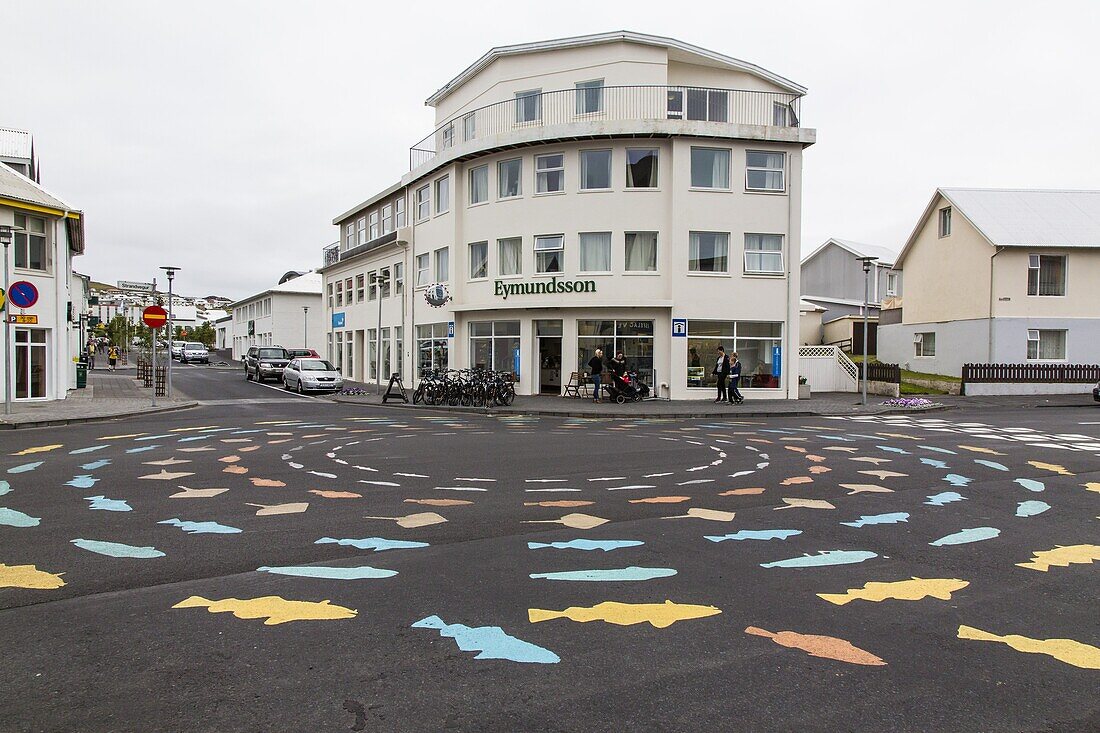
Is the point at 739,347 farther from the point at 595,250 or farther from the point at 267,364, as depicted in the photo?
the point at 267,364

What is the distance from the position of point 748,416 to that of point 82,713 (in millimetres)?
20346

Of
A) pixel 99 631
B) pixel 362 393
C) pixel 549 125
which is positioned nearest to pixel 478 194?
pixel 549 125

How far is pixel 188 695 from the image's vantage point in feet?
11.2

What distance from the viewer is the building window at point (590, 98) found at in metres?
27.7

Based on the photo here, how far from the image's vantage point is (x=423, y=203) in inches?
1315

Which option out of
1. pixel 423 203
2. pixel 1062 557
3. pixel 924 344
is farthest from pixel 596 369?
pixel 924 344

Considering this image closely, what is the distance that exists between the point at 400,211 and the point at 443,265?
6558 mm

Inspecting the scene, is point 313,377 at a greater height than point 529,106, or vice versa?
point 529,106

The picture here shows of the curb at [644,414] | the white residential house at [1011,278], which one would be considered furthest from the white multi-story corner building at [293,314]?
the white residential house at [1011,278]

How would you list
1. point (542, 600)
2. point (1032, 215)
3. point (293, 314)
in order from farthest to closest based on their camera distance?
point (293, 314), point (1032, 215), point (542, 600)

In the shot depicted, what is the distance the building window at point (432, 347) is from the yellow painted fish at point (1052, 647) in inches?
1076

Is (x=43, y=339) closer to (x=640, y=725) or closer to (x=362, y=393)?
(x=362, y=393)

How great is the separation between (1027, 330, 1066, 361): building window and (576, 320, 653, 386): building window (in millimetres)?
19058

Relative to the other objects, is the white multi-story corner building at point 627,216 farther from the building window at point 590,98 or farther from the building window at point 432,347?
the building window at point 432,347
